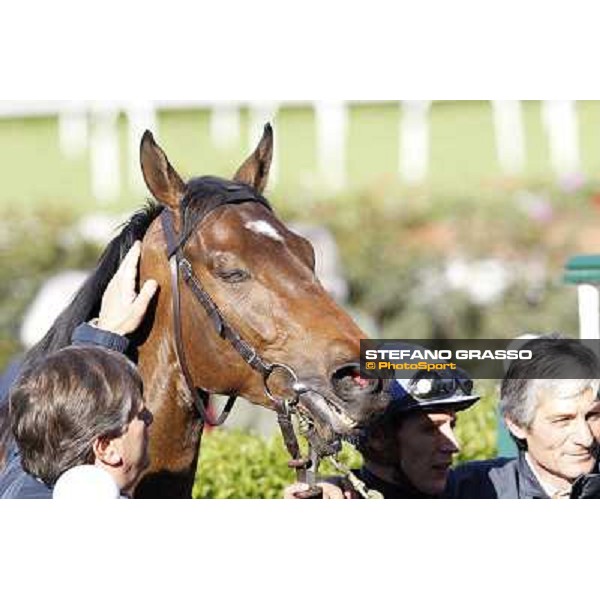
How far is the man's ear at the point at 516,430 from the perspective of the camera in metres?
3.51

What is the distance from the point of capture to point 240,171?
3646 mm

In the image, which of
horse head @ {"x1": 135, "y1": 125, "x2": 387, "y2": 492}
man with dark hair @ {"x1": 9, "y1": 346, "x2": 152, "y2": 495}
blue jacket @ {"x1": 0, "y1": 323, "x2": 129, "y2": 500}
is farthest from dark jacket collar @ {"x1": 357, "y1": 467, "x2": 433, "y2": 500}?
man with dark hair @ {"x1": 9, "y1": 346, "x2": 152, "y2": 495}

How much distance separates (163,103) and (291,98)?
0.44 m

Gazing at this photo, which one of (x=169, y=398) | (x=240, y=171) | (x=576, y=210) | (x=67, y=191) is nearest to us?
(x=169, y=398)

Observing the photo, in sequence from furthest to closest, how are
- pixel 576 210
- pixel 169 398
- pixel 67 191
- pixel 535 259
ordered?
pixel 535 259
pixel 576 210
pixel 67 191
pixel 169 398

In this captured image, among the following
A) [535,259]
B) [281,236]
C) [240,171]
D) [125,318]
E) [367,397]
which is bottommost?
[367,397]

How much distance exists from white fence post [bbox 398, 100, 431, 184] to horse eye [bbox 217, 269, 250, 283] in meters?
1.27

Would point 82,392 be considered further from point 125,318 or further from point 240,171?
point 240,171

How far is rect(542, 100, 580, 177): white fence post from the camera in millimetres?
4605

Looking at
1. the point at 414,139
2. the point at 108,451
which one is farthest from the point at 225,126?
the point at 108,451

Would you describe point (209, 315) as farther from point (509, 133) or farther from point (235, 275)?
point (509, 133)

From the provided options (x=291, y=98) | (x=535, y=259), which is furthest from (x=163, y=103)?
(x=535, y=259)

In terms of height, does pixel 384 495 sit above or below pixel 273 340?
below

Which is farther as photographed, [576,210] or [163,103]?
[576,210]
